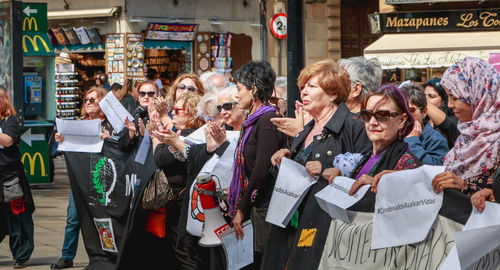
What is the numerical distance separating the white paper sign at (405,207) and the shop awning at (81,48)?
2505cm

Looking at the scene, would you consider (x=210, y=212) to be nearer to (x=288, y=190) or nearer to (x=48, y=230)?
(x=288, y=190)

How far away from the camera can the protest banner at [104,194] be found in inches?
330

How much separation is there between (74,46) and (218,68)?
→ 181 inches

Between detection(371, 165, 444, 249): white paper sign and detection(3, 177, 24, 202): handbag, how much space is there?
18.2ft

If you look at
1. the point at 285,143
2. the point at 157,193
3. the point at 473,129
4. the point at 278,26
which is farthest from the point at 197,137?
the point at 278,26

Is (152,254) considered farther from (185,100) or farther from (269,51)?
(269,51)

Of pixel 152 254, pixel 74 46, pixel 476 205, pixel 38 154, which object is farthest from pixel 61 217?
pixel 74 46

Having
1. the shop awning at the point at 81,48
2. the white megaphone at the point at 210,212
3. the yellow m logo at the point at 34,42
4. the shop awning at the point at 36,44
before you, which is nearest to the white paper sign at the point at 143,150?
the white megaphone at the point at 210,212

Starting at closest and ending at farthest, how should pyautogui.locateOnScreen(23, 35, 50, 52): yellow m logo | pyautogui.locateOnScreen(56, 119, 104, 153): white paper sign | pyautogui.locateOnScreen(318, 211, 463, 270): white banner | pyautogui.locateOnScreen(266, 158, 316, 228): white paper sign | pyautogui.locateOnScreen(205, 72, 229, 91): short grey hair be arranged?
pyautogui.locateOnScreen(318, 211, 463, 270): white banner, pyautogui.locateOnScreen(266, 158, 316, 228): white paper sign, pyautogui.locateOnScreen(205, 72, 229, 91): short grey hair, pyautogui.locateOnScreen(56, 119, 104, 153): white paper sign, pyautogui.locateOnScreen(23, 35, 50, 52): yellow m logo

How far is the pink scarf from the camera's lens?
4230 millimetres

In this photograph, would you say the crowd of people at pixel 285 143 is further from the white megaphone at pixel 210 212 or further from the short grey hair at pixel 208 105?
the white megaphone at pixel 210 212

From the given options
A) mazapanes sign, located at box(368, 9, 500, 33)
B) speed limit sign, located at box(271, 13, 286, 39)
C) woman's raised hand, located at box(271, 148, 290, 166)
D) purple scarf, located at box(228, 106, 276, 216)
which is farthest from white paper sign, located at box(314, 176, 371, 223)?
speed limit sign, located at box(271, 13, 286, 39)

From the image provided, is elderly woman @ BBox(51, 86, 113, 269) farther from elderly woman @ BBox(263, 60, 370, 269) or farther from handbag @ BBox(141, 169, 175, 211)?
elderly woman @ BBox(263, 60, 370, 269)

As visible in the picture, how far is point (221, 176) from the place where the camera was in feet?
22.4
